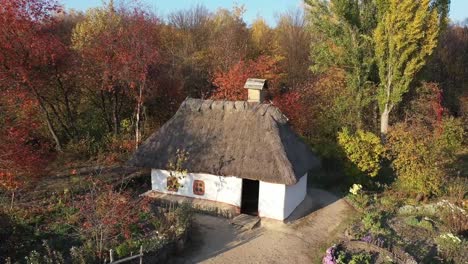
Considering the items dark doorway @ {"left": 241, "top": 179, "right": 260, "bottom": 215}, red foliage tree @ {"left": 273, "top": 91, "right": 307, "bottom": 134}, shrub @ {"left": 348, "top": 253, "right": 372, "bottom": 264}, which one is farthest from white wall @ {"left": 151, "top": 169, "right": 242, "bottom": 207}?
red foliage tree @ {"left": 273, "top": 91, "right": 307, "bottom": 134}

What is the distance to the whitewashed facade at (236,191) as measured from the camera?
16.2 meters

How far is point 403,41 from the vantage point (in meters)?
21.9

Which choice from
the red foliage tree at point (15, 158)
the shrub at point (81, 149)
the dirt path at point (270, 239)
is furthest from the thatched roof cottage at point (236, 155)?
the shrub at point (81, 149)

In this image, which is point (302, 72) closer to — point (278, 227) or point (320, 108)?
point (320, 108)

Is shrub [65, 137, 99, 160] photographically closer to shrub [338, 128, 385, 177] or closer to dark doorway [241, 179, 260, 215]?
dark doorway [241, 179, 260, 215]

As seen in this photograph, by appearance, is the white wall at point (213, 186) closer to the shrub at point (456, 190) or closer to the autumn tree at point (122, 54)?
the autumn tree at point (122, 54)

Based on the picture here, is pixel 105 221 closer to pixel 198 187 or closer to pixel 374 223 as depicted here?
pixel 198 187

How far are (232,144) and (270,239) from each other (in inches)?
172

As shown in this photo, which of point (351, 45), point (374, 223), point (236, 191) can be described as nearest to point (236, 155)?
point (236, 191)

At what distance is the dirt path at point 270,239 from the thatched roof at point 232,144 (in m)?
1.90

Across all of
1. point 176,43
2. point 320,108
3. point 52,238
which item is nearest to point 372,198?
point 320,108

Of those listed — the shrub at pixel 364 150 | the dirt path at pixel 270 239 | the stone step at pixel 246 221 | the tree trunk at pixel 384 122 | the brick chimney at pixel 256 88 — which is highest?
the brick chimney at pixel 256 88

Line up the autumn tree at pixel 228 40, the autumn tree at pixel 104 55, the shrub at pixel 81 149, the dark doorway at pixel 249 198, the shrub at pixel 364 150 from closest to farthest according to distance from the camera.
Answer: the dark doorway at pixel 249 198
the shrub at pixel 364 150
the autumn tree at pixel 104 55
the shrub at pixel 81 149
the autumn tree at pixel 228 40

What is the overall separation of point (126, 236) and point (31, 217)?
13.3 feet
